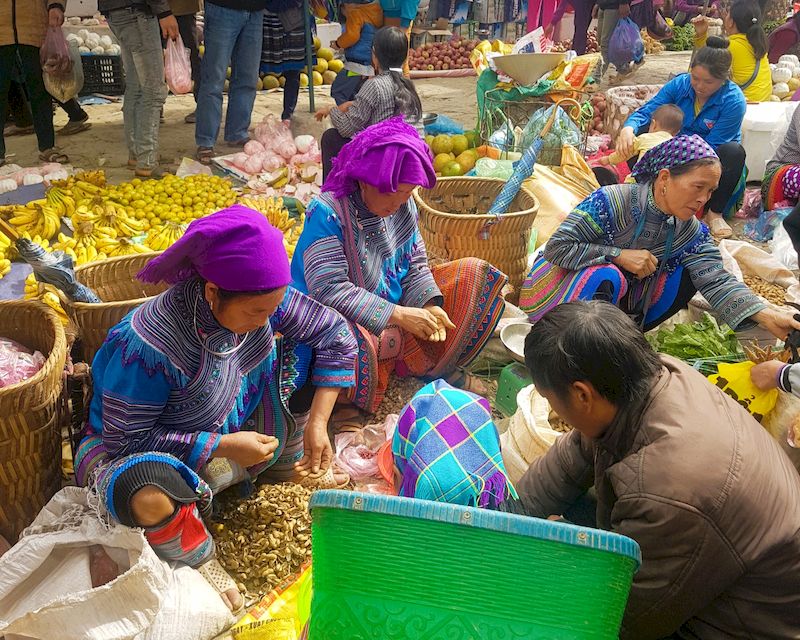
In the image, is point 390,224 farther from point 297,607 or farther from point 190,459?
point 297,607

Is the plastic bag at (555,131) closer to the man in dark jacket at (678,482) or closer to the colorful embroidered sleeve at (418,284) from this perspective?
the colorful embroidered sleeve at (418,284)

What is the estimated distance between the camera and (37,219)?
4133 mm

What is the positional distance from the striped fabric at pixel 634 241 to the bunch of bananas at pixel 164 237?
191 centimetres

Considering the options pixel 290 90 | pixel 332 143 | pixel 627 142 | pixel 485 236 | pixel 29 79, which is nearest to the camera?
pixel 485 236

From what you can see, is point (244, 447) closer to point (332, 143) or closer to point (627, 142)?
point (332, 143)

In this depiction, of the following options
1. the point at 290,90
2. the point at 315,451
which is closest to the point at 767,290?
the point at 315,451

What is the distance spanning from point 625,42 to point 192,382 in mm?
8275

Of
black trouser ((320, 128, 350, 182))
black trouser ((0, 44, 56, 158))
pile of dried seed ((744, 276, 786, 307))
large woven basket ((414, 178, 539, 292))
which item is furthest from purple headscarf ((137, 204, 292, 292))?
black trouser ((0, 44, 56, 158))

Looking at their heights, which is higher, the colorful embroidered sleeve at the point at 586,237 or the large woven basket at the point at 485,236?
the colorful embroidered sleeve at the point at 586,237

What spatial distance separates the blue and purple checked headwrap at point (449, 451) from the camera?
6.73 feet

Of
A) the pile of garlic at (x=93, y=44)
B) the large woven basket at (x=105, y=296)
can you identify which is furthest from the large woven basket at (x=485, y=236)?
the pile of garlic at (x=93, y=44)

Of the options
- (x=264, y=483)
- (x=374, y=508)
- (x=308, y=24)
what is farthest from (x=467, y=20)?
(x=374, y=508)

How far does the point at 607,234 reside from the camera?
9.73 feet

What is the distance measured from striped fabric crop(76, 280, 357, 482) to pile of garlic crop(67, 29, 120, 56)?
564cm
